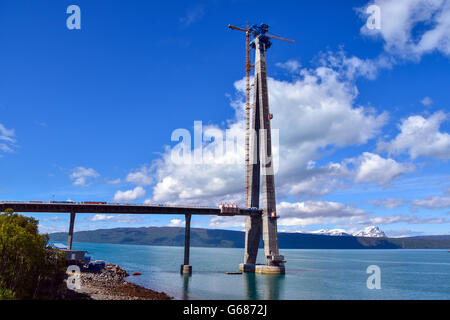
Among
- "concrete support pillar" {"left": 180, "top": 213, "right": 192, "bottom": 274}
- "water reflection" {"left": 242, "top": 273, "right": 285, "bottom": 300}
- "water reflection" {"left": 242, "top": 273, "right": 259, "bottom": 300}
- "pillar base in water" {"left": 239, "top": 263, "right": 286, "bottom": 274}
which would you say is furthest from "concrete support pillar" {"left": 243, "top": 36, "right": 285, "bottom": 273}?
"concrete support pillar" {"left": 180, "top": 213, "right": 192, "bottom": 274}

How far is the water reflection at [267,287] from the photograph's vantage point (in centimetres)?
6521

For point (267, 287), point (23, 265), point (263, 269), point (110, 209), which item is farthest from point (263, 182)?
point (23, 265)

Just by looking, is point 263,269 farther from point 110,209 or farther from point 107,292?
point 107,292

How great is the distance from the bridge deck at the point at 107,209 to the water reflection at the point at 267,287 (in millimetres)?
26349

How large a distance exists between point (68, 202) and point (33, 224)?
56071 mm

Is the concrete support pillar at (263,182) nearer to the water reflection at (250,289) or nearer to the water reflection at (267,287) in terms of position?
the water reflection at (267,287)

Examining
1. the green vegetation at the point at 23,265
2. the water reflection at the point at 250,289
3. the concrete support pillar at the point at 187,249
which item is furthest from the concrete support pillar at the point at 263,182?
the green vegetation at the point at 23,265

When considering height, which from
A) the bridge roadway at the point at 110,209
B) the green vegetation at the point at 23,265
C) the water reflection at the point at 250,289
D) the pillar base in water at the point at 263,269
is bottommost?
the water reflection at the point at 250,289

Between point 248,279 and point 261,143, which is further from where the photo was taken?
point 261,143

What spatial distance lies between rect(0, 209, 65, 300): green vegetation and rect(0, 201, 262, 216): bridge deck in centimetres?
5721

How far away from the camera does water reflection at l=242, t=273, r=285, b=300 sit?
65.2 meters
